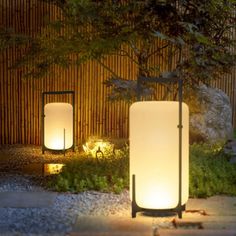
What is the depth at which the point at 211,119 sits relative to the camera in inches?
340

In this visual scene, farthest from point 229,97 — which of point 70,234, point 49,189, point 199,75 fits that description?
point 70,234

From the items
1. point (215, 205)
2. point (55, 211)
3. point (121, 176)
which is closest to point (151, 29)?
point (121, 176)

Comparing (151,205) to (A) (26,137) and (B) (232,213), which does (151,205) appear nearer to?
(B) (232,213)

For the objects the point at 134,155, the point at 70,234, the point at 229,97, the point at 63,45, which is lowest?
the point at 70,234

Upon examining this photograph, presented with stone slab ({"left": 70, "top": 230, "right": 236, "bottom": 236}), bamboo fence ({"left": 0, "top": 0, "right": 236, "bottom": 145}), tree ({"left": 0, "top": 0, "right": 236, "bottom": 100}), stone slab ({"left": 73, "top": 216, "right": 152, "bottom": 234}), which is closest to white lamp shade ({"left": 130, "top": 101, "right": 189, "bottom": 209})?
stone slab ({"left": 73, "top": 216, "right": 152, "bottom": 234})

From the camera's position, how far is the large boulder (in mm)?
8562

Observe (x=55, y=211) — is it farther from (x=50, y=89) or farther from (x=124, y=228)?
(x=50, y=89)

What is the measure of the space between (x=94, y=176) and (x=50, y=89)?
158 inches

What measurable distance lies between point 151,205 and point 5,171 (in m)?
3.06

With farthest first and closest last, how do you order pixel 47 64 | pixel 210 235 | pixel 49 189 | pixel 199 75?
pixel 47 64 < pixel 199 75 < pixel 49 189 < pixel 210 235

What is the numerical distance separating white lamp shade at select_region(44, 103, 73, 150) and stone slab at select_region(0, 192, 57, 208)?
257 centimetres

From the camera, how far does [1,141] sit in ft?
31.2

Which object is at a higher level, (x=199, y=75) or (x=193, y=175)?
(x=199, y=75)

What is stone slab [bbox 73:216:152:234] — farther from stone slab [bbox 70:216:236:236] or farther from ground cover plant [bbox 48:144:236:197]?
ground cover plant [bbox 48:144:236:197]
